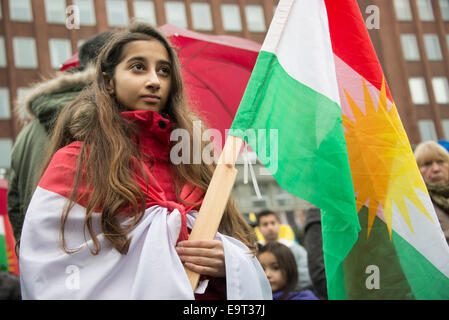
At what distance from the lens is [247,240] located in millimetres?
1983

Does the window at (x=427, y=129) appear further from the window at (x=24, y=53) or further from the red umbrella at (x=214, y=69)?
the red umbrella at (x=214, y=69)

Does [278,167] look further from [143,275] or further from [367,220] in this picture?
[143,275]

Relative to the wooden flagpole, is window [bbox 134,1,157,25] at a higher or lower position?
higher

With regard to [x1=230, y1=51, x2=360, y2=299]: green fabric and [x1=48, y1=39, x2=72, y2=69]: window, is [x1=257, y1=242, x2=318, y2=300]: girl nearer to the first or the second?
[x1=230, y1=51, x2=360, y2=299]: green fabric

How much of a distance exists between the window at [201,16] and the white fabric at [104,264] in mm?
29550

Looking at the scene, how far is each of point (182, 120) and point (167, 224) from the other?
2.01 feet

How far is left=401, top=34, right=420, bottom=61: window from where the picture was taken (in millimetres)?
30031

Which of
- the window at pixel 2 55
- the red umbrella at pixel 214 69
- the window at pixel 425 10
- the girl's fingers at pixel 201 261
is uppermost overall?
the window at pixel 425 10

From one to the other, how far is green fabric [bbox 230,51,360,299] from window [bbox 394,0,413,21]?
3084cm

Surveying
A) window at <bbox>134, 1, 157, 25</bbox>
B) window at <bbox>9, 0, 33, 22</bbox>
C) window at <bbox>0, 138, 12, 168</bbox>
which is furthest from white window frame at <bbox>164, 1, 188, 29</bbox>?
window at <bbox>0, 138, 12, 168</bbox>

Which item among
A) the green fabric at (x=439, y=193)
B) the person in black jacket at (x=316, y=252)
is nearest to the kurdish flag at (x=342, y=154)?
the green fabric at (x=439, y=193)

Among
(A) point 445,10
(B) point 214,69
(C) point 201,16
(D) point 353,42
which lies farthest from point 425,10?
(D) point 353,42

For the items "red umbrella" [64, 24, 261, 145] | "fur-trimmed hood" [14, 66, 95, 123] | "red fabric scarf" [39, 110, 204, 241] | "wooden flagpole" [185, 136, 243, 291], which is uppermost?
"red umbrella" [64, 24, 261, 145]

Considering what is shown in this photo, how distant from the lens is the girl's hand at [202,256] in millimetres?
1674
